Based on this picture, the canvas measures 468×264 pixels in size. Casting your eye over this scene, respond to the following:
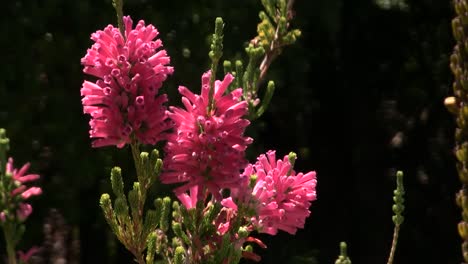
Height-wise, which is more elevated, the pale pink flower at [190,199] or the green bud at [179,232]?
the pale pink flower at [190,199]

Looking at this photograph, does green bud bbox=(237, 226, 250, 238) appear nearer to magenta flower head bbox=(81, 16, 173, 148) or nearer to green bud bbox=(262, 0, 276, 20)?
magenta flower head bbox=(81, 16, 173, 148)

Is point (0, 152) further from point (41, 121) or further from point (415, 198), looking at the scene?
point (415, 198)

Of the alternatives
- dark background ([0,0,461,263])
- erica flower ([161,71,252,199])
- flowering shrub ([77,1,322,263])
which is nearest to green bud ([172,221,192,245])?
flowering shrub ([77,1,322,263])

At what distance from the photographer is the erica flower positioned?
1603 mm

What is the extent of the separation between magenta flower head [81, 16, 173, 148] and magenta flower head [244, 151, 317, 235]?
0.87 ft

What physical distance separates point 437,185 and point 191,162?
4064 millimetres

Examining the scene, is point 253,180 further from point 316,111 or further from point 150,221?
point 316,111

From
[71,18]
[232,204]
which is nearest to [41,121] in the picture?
[71,18]

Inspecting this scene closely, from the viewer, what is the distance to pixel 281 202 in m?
1.81

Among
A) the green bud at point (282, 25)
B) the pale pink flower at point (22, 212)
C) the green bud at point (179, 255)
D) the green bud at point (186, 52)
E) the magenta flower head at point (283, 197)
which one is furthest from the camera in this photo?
the green bud at point (186, 52)

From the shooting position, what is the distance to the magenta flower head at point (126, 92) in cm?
159

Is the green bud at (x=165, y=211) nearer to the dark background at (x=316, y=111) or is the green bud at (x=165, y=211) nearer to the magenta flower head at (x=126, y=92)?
the magenta flower head at (x=126, y=92)

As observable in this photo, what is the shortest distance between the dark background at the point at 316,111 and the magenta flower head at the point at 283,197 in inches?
83.1

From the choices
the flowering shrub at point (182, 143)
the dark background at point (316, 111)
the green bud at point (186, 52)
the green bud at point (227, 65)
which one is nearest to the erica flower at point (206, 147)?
the flowering shrub at point (182, 143)
